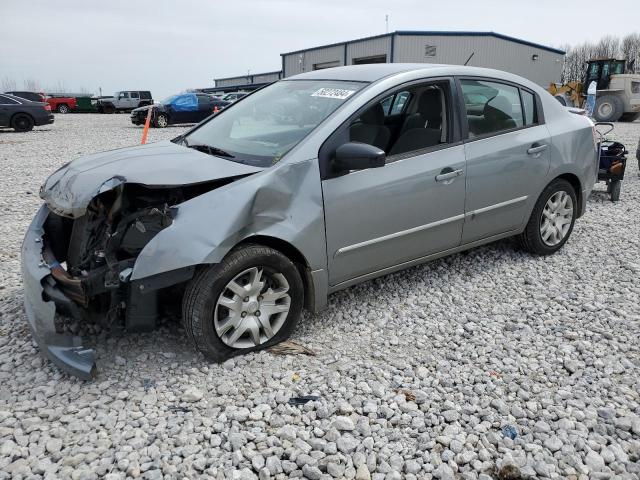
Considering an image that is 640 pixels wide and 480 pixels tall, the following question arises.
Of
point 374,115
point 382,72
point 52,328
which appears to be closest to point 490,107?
point 382,72

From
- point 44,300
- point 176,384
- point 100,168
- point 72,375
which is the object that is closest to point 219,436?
point 176,384

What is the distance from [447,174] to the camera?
3900 millimetres

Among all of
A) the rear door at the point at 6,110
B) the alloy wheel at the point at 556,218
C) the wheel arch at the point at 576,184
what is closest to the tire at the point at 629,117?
the wheel arch at the point at 576,184

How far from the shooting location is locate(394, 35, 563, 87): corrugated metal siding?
1347 inches

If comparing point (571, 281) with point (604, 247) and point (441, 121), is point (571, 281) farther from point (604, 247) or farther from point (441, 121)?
point (441, 121)

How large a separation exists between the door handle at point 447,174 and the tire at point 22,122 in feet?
63.7

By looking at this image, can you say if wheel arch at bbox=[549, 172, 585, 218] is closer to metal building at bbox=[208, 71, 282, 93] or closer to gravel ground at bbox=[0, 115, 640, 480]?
gravel ground at bbox=[0, 115, 640, 480]

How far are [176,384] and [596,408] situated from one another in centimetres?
226

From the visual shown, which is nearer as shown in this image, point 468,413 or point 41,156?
point 468,413

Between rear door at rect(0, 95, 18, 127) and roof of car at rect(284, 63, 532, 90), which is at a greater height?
roof of car at rect(284, 63, 532, 90)

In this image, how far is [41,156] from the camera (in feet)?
40.1

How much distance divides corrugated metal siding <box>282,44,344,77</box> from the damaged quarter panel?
3771cm

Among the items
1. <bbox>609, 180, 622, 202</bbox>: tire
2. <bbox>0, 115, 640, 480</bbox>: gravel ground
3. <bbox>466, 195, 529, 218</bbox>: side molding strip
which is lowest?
<bbox>0, 115, 640, 480</bbox>: gravel ground

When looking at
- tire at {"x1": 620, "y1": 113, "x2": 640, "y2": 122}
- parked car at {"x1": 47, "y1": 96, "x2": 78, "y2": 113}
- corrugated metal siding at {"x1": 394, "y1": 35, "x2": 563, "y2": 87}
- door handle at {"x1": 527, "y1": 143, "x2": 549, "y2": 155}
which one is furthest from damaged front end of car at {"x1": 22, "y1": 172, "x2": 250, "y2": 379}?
parked car at {"x1": 47, "y1": 96, "x2": 78, "y2": 113}
